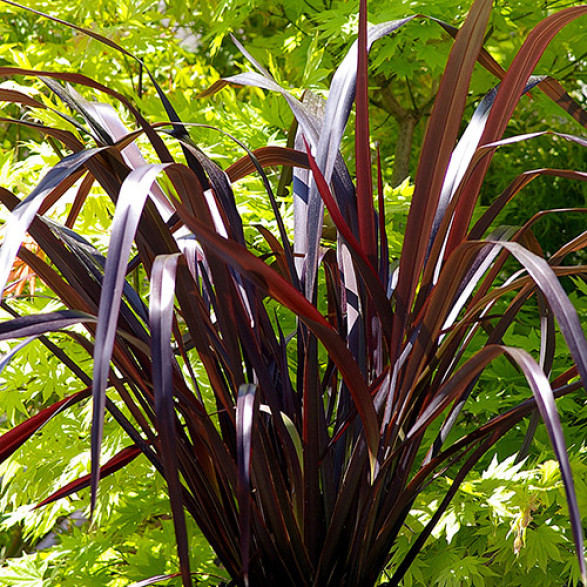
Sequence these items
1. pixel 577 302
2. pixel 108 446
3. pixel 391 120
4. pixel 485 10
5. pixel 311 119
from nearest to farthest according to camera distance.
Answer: pixel 485 10 → pixel 311 119 → pixel 108 446 → pixel 577 302 → pixel 391 120

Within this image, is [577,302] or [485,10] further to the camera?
[577,302]

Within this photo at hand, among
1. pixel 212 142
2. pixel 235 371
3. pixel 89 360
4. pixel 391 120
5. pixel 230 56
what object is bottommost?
pixel 235 371

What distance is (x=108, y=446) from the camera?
0.93m

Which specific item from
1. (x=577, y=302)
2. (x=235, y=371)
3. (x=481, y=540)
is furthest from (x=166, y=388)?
(x=577, y=302)

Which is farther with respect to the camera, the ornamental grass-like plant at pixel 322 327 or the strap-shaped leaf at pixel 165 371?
the ornamental grass-like plant at pixel 322 327

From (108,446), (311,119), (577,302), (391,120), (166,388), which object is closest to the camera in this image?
(166,388)

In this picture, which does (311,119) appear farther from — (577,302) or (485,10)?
(577,302)

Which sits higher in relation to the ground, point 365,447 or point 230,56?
point 230,56

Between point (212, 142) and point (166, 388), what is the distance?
2.61 feet

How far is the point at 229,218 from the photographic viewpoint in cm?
64

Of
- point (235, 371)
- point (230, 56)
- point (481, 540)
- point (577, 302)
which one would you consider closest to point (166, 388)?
point (235, 371)

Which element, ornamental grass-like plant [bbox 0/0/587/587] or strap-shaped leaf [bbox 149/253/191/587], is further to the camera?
ornamental grass-like plant [bbox 0/0/587/587]

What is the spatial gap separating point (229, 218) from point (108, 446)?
0.46 meters

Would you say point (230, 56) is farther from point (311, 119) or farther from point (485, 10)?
point (485, 10)
